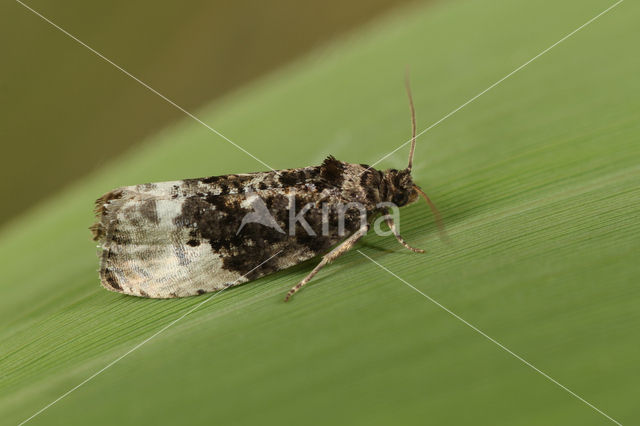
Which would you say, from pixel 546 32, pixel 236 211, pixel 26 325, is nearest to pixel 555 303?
pixel 236 211

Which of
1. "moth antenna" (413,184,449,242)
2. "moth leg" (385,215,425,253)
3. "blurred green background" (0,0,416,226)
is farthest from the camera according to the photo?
"blurred green background" (0,0,416,226)

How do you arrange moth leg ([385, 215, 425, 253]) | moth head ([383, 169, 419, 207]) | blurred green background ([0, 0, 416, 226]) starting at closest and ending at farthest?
moth leg ([385, 215, 425, 253]), moth head ([383, 169, 419, 207]), blurred green background ([0, 0, 416, 226])

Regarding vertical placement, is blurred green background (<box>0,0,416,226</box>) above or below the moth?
above

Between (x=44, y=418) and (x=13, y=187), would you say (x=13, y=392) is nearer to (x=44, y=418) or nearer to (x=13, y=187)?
(x=44, y=418)

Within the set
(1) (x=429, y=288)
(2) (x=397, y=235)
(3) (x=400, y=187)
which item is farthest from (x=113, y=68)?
(1) (x=429, y=288)

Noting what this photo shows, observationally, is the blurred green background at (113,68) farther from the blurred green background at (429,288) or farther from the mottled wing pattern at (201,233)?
the mottled wing pattern at (201,233)

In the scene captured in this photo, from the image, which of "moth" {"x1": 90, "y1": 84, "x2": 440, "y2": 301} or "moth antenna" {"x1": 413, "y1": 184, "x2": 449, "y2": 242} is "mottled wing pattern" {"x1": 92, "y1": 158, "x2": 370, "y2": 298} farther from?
"moth antenna" {"x1": 413, "y1": 184, "x2": 449, "y2": 242}

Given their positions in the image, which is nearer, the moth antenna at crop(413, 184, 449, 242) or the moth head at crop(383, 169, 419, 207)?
the moth antenna at crop(413, 184, 449, 242)

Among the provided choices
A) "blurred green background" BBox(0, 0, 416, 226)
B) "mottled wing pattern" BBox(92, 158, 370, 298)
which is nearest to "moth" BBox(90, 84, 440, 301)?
"mottled wing pattern" BBox(92, 158, 370, 298)
